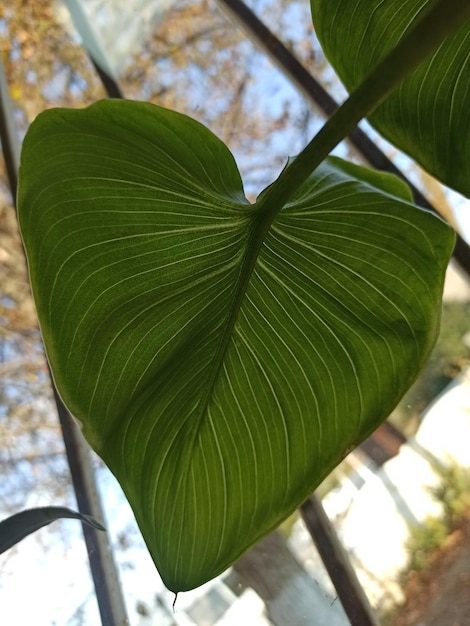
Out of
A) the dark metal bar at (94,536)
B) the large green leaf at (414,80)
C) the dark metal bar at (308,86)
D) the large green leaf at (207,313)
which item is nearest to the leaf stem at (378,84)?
the large green leaf at (207,313)

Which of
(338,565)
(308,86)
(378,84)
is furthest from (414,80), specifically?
(338,565)

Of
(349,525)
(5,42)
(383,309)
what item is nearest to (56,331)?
(383,309)

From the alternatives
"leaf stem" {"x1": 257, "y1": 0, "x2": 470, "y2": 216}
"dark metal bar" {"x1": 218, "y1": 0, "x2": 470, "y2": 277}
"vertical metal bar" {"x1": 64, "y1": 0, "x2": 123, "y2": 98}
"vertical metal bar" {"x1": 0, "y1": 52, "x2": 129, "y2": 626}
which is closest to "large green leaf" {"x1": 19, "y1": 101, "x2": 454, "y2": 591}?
"leaf stem" {"x1": 257, "y1": 0, "x2": 470, "y2": 216}

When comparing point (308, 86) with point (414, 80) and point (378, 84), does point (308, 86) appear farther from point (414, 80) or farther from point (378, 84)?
point (378, 84)

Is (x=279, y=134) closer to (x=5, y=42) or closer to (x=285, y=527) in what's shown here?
(x=5, y=42)

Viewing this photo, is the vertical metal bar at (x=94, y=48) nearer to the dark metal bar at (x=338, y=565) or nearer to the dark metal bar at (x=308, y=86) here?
the dark metal bar at (x=308, y=86)

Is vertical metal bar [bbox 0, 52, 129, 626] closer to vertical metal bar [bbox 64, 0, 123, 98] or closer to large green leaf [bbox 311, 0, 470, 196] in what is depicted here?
vertical metal bar [bbox 64, 0, 123, 98]
